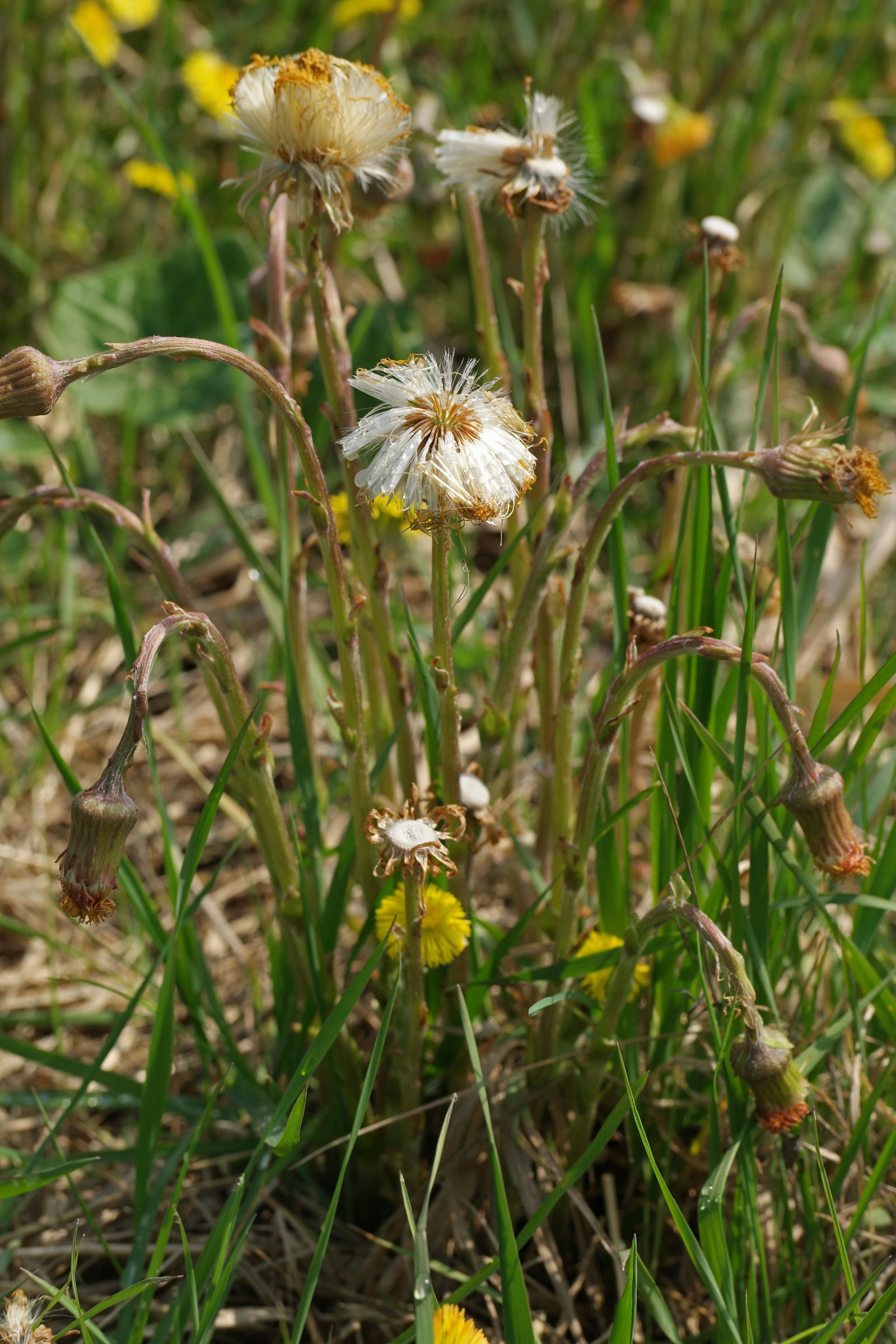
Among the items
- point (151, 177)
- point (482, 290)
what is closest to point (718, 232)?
point (482, 290)

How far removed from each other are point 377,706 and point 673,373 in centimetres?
173

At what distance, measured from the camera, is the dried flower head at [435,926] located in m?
1.21

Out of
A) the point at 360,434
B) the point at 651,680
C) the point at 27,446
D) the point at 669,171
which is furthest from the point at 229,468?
the point at 360,434

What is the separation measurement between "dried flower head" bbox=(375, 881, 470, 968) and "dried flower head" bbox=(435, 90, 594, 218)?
2.50 feet

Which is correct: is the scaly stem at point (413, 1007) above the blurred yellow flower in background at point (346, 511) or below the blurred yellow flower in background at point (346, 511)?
below

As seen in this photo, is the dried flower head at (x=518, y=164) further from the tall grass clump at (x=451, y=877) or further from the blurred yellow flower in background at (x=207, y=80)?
the blurred yellow flower in background at (x=207, y=80)

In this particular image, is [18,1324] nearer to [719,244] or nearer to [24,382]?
[24,382]

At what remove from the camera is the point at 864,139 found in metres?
3.10

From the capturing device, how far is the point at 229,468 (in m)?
2.82

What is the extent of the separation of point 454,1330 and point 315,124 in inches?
43.4

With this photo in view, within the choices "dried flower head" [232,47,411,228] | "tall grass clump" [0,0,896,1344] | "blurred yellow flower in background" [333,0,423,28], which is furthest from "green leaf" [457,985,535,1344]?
"blurred yellow flower in background" [333,0,423,28]

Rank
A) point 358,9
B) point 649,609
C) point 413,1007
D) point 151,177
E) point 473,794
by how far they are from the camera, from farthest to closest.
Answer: point 358,9, point 151,177, point 649,609, point 473,794, point 413,1007

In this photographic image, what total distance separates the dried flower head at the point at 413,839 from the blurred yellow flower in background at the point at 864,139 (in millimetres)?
2664

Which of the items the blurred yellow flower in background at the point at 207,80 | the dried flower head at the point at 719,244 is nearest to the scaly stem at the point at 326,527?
the dried flower head at the point at 719,244
